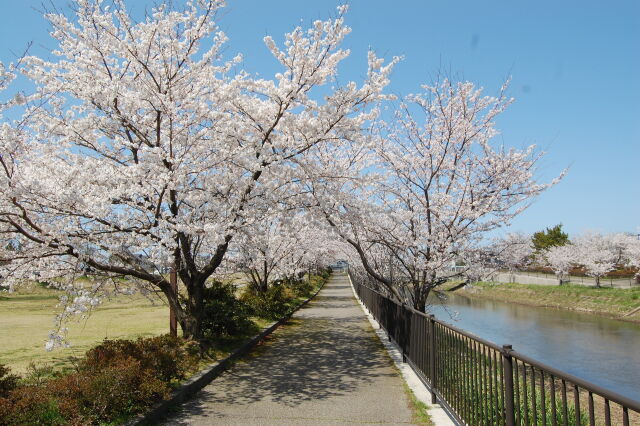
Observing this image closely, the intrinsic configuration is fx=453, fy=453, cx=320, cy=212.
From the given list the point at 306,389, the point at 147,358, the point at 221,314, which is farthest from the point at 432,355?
the point at 221,314

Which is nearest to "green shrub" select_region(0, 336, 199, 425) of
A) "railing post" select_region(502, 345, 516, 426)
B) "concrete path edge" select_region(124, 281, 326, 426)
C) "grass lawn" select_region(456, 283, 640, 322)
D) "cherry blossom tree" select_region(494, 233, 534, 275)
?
"concrete path edge" select_region(124, 281, 326, 426)

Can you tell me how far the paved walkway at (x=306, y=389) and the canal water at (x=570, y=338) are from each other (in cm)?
391

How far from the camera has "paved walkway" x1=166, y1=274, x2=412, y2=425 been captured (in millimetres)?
5648

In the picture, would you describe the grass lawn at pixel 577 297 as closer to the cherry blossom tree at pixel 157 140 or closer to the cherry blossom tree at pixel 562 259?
the cherry blossom tree at pixel 562 259

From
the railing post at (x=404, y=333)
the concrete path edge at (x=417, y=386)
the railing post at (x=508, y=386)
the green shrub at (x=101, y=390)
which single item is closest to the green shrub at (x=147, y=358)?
the green shrub at (x=101, y=390)

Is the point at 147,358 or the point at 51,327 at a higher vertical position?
the point at 147,358

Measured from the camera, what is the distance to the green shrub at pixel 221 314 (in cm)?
1019

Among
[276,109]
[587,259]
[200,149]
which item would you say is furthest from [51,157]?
[587,259]

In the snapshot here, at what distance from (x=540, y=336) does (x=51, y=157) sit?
72.8 ft

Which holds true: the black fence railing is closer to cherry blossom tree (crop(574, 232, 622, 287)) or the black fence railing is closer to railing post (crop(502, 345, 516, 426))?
Result: railing post (crop(502, 345, 516, 426))

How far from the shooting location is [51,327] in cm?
1505

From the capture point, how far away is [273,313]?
15805 mm

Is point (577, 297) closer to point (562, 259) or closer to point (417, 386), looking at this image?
point (562, 259)

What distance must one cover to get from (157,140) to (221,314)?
4.28 meters
